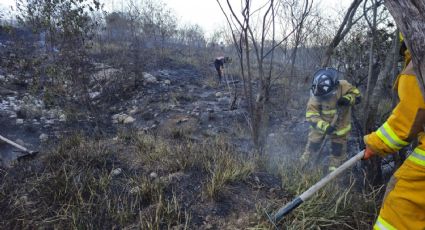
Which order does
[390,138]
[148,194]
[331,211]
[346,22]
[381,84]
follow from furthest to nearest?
[346,22]
[381,84]
[148,194]
[331,211]
[390,138]

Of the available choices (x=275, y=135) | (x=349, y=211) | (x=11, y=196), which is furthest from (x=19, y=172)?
(x=275, y=135)

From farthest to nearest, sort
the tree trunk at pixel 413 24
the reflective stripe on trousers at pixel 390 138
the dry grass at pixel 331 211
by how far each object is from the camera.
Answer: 1. the dry grass at pixel 331 211
2. the reflective stripe on trousers at pixel 390 138
3. the tree trunk at pixel 413 24

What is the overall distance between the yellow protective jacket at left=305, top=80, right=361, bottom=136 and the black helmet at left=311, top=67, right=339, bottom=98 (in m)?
0.22

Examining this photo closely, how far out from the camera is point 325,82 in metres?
3.54

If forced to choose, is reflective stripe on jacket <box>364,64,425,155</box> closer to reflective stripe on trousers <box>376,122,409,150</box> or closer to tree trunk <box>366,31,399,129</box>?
reflective stripe on trousers <box>376,122,409,150</box>

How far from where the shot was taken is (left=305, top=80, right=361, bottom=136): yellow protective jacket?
3.74 meters

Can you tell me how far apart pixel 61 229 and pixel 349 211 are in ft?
6.90

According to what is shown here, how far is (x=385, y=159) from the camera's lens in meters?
3.40

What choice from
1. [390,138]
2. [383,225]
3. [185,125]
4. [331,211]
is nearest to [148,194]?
[331,211]

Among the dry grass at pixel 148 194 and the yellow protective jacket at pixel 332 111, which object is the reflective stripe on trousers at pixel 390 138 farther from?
the yellow protective jacket at pixel 332 111

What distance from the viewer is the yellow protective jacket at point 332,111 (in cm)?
374

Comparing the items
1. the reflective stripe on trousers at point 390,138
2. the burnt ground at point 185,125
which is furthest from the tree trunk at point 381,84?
the reflective stripe on trousers at point 390,138

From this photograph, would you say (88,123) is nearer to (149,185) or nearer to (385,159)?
(149,185)

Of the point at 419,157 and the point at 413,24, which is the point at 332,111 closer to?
the point at 419,157
